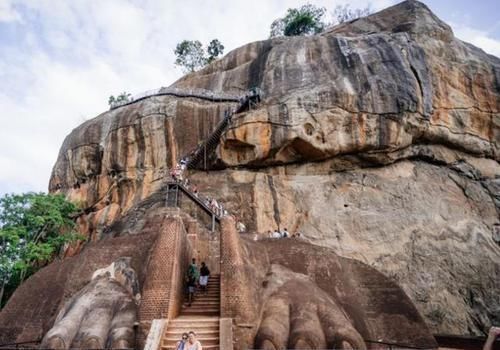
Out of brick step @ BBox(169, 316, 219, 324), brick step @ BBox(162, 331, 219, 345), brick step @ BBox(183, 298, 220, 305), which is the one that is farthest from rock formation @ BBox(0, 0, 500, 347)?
brick step @ BBox(162, 331, 219, 345)

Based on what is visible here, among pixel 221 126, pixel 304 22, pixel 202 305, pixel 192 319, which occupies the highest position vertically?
pixel 304 22

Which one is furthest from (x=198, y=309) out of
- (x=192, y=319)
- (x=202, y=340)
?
(x=202, y=340)

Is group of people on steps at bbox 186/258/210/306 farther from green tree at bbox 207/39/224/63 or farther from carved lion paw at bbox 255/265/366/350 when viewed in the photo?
green tree at bbox 207/39/224/63

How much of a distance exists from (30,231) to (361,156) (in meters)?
20.7

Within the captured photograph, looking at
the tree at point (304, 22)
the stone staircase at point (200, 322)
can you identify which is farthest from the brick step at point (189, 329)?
the tree at point (304, 22)

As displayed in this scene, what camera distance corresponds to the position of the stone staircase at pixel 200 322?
9867mm

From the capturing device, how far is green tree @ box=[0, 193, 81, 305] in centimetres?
2236

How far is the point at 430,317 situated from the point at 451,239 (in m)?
4.93

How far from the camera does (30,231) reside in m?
24.3

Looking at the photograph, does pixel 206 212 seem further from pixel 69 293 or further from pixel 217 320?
pixel 217 320

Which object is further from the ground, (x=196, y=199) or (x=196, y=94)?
(x=196, y=94)

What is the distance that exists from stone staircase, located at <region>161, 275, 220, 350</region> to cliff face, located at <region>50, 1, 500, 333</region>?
982 centimetres

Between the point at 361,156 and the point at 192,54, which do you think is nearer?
the point at 361,156

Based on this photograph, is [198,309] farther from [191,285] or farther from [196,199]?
[196,199]
